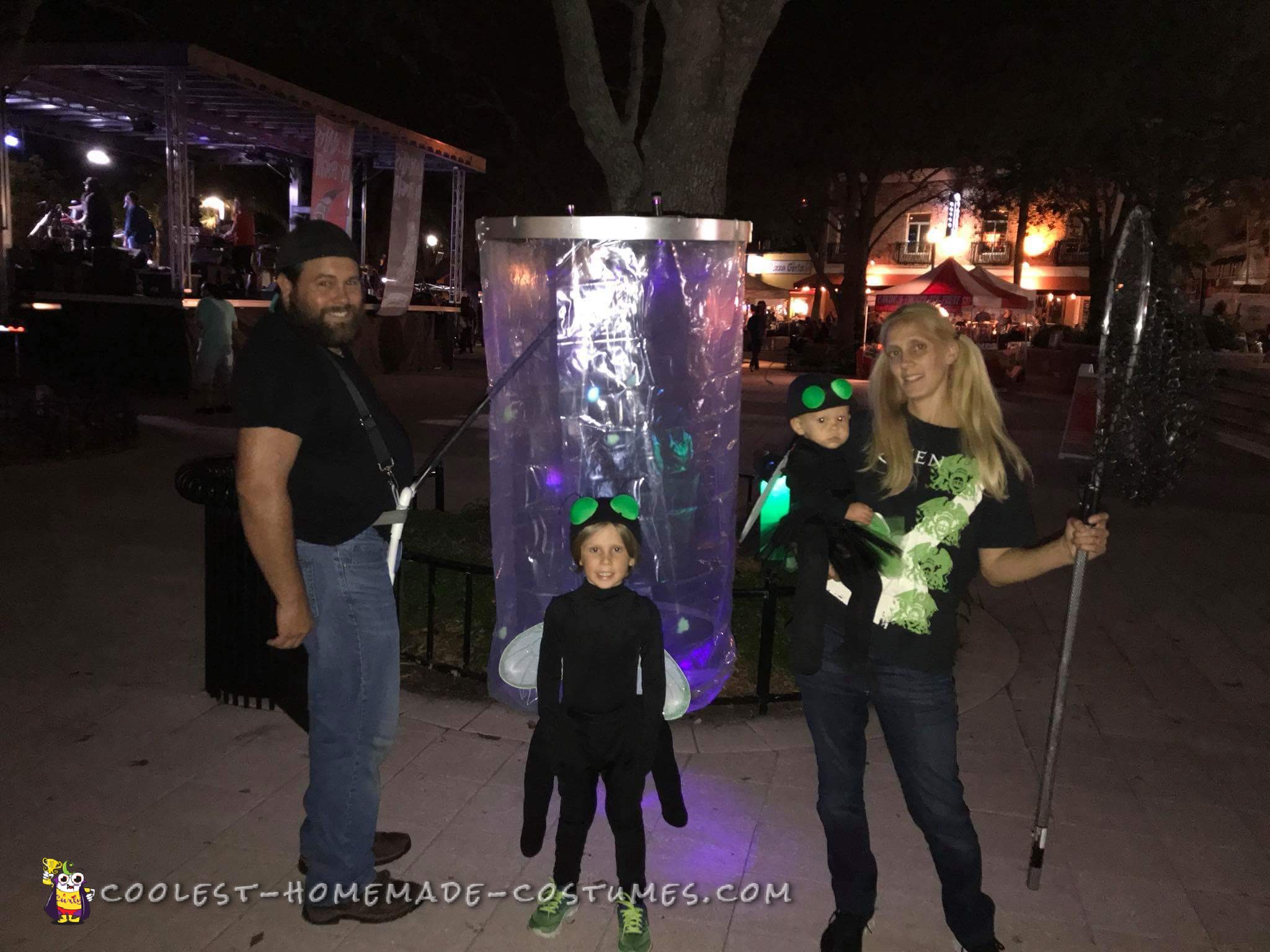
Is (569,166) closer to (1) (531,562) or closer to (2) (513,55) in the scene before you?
(2) (513,55)

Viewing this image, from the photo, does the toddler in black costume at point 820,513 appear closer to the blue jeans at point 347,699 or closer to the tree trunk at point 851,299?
the blue jeans at point 347,699

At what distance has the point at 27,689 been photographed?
4.52 m

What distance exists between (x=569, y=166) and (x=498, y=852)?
1048 inches

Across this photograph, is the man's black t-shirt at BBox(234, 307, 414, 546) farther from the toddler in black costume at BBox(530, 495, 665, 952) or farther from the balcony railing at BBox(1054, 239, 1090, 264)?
the balcony railing at BBox(1054, 239, 1090, 264)

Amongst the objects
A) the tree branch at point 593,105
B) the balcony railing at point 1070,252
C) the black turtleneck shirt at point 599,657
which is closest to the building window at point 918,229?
the balcony railing at point 1070,252

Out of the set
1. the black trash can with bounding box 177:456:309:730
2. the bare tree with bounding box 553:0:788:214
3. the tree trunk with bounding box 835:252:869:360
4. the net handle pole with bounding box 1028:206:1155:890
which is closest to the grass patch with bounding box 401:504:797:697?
the black trash can with bounding box 177:456:309:730

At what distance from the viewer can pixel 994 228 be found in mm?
45625

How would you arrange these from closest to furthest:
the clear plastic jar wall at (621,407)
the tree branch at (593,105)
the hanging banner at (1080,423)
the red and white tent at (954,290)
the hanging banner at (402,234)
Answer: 1. the clear plastic jar wall at (621,407)
2. the tree branch at (593,105)
3. the hanging banner at (1080,423)
4. the hanging banner at (402,234)
5. the red and white tent at (954,290)

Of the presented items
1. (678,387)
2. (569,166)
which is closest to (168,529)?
(678,387)

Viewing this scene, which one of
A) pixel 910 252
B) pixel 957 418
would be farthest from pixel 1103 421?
pixel 910 252

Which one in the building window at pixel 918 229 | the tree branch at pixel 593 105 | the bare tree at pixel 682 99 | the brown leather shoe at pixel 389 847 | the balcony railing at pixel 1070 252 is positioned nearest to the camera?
the brown leather shoe at pixel 389 847

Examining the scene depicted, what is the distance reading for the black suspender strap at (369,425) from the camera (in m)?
2.70

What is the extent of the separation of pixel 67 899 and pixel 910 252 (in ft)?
170

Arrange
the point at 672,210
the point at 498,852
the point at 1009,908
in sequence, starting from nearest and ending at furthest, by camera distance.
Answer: the point at 1009,908 → the point at 498,852 → the point at 672,210
